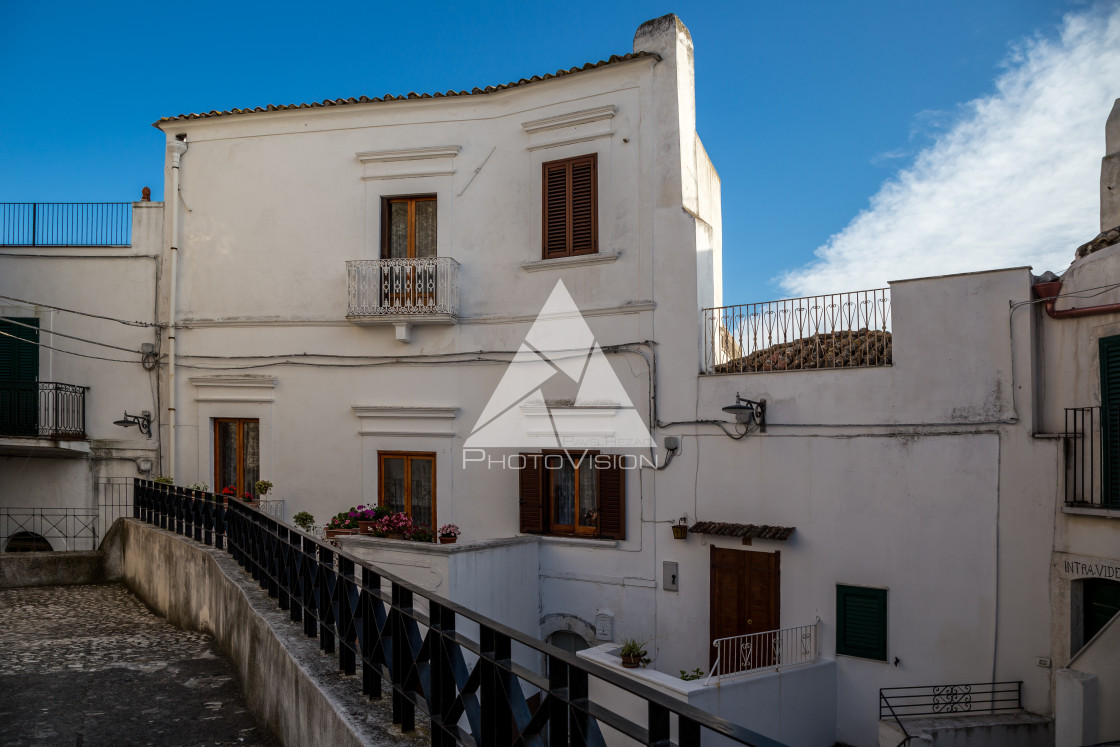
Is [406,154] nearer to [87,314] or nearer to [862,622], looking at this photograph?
[87,314]

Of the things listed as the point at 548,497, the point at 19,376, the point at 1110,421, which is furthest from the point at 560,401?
the point at 19,376

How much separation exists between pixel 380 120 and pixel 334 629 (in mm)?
11082

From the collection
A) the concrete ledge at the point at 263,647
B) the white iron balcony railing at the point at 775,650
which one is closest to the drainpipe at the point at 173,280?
the concrete ledge at the point at 263,647

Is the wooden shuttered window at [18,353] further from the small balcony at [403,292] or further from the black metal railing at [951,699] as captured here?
the black metal railing at [951,699]

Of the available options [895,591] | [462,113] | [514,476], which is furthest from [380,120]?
[895,591]

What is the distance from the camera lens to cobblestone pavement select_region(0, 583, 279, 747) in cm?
525

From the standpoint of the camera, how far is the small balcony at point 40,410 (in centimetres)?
1491

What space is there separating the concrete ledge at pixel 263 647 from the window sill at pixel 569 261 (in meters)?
6.34

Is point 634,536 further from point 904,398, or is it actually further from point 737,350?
point 904,398

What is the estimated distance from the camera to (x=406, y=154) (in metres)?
14.1

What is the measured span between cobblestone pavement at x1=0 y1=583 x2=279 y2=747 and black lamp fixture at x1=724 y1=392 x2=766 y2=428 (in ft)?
22.6

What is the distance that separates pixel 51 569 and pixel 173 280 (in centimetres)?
609

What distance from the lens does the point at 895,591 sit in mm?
10188

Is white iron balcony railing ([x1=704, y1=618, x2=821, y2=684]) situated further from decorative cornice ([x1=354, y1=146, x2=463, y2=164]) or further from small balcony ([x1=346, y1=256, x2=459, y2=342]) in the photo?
decorative cornice ([x1=354, y1=146, x2=463, y2=164])
